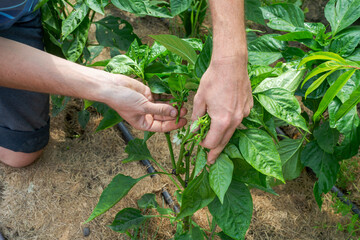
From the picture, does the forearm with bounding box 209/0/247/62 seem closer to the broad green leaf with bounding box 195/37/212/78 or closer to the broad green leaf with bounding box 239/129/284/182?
the broad green leaf with bounding box 195/37/212/78

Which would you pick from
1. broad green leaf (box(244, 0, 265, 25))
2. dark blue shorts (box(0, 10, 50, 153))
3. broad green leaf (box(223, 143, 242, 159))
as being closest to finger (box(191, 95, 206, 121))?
broad green leaf (box(223, 143, 242, 159))

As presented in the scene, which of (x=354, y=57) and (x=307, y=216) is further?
(x=307, y=216)

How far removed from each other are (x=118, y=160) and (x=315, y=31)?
1.02m

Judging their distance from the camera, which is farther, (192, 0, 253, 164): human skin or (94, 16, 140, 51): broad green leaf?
(94, 16, 140, 51): broad green leaf

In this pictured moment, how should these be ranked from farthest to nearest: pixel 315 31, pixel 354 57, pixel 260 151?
pixel 315 31 → pixel 354 57 → pixel 260 151

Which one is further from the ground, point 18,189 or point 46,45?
point 46,45

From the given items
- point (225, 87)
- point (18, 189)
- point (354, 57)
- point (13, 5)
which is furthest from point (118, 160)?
point (354, 57)

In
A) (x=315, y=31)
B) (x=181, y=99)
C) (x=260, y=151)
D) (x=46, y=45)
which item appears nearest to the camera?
(x=260, y=151)

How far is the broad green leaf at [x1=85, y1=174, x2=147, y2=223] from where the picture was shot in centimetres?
102

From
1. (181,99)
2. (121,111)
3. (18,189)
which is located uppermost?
(181,99)

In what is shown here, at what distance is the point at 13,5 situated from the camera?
122 cm

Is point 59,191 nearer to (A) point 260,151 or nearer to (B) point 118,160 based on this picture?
(B) point 118,160

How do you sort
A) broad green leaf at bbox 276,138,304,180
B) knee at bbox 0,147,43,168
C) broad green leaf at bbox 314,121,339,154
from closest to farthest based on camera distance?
broad green leaf at bbox 314,121,339,154 < broad green leaf at bbox 276,138,304,180 < knee at bbox 0,147,43,168

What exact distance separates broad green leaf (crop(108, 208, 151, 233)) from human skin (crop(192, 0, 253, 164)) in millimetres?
510
